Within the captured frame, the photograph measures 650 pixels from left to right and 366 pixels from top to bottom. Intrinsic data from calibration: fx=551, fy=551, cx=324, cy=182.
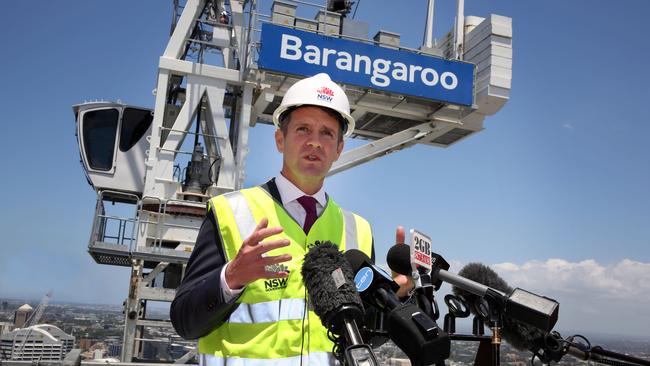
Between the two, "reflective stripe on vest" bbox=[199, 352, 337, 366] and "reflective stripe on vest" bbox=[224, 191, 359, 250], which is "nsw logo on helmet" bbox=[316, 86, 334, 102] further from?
"reflective stripe on vest" bbox=[199, 352, 337, 366]

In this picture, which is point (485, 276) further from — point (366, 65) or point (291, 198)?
point (366, 65)

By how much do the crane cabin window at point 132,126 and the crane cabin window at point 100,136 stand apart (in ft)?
0.68

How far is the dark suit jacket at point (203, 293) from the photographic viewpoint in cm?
230

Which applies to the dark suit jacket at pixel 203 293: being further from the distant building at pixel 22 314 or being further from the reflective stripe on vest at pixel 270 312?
the distant building at pixel 22 314

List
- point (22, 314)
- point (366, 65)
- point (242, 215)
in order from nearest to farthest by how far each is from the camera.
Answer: point (242, 215) → point (366, 65) → point (22, 314)

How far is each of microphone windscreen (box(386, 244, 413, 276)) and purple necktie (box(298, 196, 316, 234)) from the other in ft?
1.63

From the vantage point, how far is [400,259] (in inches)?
98.0

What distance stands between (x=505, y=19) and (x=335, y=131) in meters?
13.7

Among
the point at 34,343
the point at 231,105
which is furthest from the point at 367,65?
the point at 34,343

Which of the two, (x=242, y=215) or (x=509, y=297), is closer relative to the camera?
(x=509, y=297)

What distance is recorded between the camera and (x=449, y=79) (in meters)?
14.7

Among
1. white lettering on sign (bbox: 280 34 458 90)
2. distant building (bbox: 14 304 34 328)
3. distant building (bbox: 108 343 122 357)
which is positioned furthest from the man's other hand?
distant building (bbox: 14 304 34 328)

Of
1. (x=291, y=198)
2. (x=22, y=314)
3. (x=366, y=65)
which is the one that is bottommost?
(x=22, y=314)

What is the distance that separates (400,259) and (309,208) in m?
0.63
